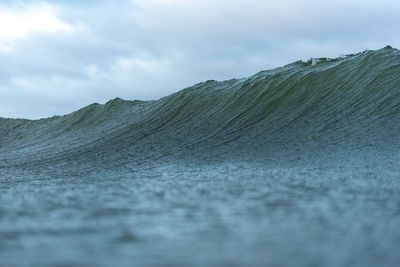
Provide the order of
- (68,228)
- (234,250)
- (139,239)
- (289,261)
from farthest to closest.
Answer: (68,228) < (139,239) < (234,250) < (289,261)

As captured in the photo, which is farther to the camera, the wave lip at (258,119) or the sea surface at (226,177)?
the wave lip at (258,119)

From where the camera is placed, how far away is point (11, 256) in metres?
1.91

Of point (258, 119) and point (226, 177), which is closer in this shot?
point (226, 177)

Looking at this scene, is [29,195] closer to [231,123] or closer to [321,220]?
[321,220]

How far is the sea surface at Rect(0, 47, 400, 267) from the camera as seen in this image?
2023 millimetres

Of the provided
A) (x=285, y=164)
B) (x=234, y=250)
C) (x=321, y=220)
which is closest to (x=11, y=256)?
(x=234, y=250)

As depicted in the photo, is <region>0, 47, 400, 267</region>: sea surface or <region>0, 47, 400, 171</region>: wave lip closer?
<region>0, 47, 400, 267</region>: sea surface

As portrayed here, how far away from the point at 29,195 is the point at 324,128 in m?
5.44

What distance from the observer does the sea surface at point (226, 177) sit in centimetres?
202

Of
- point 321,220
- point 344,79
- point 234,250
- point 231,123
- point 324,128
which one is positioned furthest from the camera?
point 344,79

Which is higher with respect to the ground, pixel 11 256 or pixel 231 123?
pixel 231 123

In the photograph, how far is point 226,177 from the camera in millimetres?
4715

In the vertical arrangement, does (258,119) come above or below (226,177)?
above

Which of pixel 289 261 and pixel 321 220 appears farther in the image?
pixel 321 220
